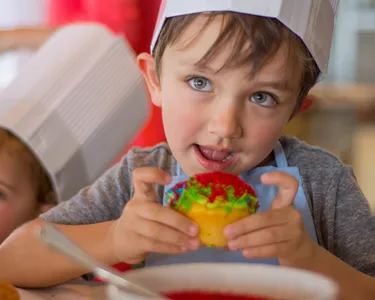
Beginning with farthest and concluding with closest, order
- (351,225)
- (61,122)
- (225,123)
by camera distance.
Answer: (61,122)
(351,225)
(225,123)

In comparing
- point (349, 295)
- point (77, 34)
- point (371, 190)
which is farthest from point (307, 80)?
point (371, 190)

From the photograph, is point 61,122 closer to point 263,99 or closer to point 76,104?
point 76,104

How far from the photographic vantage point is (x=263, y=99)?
0.79m

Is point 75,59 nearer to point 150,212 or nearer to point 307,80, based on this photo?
point 307,80

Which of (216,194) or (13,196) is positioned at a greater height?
(216,194)

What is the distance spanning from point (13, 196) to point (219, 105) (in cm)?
46

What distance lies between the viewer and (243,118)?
0.77 meters

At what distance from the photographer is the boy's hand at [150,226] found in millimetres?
618

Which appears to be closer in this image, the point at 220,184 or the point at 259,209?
the point at 220,184

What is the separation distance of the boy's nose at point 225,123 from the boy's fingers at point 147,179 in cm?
10

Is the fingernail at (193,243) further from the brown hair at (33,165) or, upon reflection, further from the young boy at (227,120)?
the brown hair at (33,165)

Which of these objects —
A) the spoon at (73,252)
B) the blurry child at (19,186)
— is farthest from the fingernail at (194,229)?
the blurry child at (19,186)

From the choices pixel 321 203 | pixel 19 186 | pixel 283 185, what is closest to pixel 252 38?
pixel 283 185

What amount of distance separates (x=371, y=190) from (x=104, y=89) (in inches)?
106
